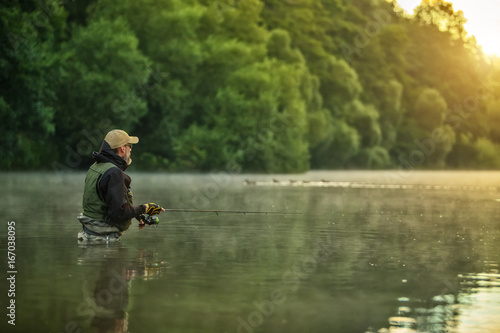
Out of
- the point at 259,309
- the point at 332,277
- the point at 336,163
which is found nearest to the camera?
the point at 259,309

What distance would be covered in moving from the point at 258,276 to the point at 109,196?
3.25 meters

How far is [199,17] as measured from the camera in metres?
67.9

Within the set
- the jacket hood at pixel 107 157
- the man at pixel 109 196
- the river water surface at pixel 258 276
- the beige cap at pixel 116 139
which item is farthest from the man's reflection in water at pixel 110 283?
the beige cap at pixel 116 139

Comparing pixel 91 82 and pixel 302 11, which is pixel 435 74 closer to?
pixel 302 11

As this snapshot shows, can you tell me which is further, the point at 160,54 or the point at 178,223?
the point at 160,54

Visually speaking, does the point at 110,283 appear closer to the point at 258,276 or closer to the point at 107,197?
the point at 258,276

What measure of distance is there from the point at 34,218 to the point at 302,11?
7749cm

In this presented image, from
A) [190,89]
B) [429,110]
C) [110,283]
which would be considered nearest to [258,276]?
[110,283]

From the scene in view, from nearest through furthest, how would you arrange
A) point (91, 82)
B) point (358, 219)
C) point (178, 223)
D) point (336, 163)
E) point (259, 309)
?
point (259, 309)
point (178, 223)
point (358, 219)
point (91, 82)
point (336, 163)

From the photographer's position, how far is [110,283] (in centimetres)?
1055

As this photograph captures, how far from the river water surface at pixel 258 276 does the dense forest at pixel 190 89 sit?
30479 mm

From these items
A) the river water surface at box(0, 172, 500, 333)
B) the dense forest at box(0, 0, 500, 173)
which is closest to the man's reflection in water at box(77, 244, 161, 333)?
the river water surface at box(0, 172, 500, 333)

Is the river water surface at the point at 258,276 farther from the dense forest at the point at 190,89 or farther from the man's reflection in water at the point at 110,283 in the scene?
the dense forest at the point at 190,89

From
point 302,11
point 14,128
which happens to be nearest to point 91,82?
point 14,128
